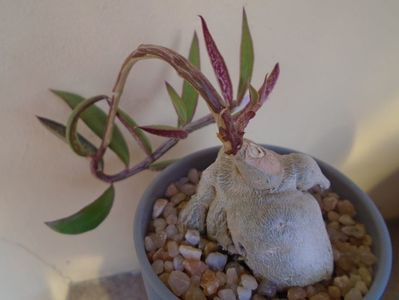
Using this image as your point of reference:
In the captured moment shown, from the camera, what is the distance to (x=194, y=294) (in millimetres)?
519

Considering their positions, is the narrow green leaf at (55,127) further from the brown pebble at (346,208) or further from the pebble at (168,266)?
the brown pebble at (346,208)

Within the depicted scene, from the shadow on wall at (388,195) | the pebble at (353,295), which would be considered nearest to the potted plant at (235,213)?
the pebble at (353,295)

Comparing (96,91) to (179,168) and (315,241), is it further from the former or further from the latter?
(315,241)

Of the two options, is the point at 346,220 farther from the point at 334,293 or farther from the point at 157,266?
the point at 157,266

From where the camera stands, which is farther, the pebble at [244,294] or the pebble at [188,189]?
the pebble at [188,189]

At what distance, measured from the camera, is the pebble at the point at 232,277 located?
54 centimetres

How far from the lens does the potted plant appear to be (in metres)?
0.48

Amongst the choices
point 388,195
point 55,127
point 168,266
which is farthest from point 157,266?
point 388,195

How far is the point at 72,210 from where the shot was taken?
0.74 m

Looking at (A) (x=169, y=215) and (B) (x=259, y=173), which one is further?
(A) (x=169, y=215)

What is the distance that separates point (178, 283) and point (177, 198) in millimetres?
129

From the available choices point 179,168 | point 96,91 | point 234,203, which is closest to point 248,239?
point 234,203

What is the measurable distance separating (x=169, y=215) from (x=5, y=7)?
12.6 inches

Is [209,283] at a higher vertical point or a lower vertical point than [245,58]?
lower
